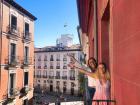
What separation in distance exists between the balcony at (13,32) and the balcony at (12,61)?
175 cm

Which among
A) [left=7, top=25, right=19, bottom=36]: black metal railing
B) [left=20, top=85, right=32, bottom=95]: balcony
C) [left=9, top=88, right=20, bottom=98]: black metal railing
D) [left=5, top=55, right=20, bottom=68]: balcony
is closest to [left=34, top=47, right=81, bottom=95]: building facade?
[left=20, top=85, right=32, bottom=95]: balcony

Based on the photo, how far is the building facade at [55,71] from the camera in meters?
45.9

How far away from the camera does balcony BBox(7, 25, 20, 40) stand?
19.0 meters

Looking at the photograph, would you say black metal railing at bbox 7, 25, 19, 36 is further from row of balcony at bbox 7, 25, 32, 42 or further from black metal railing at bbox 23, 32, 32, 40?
black metal railing at bbox 23, 32, 32, 40

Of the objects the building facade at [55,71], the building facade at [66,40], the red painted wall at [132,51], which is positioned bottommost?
the building facade at [55,71]

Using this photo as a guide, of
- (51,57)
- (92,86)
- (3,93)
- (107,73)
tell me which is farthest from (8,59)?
(51,57)

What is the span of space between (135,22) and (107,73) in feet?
5.92

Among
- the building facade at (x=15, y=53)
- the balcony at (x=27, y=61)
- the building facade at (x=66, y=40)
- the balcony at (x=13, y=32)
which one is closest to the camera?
the building facade at (x=15, y=53)

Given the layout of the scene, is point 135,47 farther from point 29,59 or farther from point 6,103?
point 29,59

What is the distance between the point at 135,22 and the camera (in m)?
1.47

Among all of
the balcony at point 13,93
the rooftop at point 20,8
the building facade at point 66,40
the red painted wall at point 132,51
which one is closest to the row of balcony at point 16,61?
the balcony at point 13,93

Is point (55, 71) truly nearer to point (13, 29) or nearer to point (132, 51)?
point (13, 29)

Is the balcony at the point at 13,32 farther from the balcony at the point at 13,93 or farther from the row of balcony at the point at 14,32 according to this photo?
the balcony at the point at 13,93

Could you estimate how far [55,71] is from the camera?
159ft
